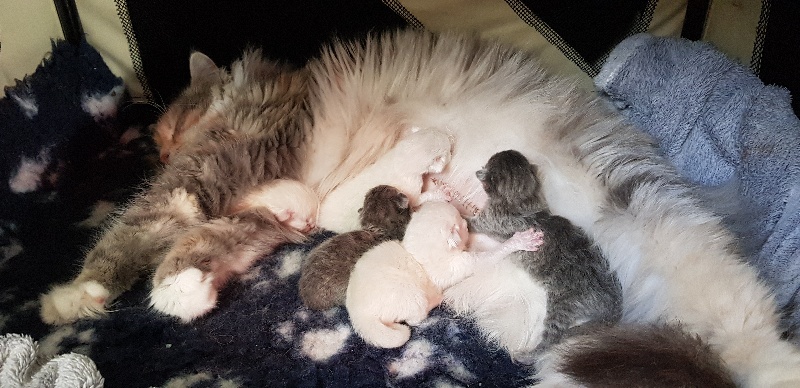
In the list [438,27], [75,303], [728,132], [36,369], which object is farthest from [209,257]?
[728,132]

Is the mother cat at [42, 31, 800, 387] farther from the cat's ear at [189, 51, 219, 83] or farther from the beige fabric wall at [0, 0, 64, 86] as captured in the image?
the beige fabric wall at [0, 0, 64, 86]

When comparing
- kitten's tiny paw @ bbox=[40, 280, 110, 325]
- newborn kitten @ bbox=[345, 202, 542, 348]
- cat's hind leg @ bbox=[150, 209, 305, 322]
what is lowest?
kitten's tiny paw @ bbox=[40, 280, 110, 325]

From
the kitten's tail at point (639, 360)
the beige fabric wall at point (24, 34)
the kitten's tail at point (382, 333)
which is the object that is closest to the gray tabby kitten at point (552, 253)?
the kitten's tail at point (639, 360)

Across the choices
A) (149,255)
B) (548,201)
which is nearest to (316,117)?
(149,255)

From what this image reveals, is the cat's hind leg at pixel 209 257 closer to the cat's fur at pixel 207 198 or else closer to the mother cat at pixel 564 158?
the cat's fur at pixel 207 198

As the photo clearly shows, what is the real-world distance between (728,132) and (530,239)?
0.52 metres

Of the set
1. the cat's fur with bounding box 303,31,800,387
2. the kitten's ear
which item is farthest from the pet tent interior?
the kitten's ear

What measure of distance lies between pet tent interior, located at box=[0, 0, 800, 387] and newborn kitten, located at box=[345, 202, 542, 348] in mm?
62

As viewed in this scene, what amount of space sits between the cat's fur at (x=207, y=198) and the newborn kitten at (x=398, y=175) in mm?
115

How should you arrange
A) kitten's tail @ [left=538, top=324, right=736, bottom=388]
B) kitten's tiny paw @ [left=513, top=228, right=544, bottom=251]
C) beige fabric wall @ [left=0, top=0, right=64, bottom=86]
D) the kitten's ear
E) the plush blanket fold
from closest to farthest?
kitten's tail @ [left=538, top=324, right=736, bottom=388]
the plush blanket fold
kitten's tiny paw @ [left=513, top=228, right=544, bottom=251]
the kitten's ear
beige fabric wall @ [left=0, top=0, right=64, bottom=86]

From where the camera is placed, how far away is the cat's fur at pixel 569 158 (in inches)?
46.0

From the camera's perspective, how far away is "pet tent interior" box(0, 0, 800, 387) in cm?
132

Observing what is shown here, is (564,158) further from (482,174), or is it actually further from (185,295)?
(185,295)

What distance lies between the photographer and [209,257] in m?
1.52
